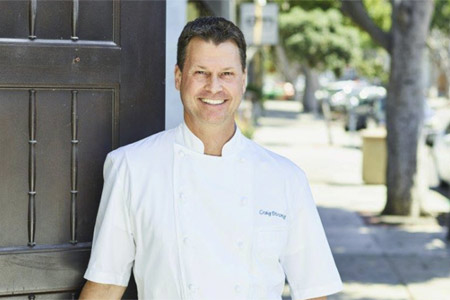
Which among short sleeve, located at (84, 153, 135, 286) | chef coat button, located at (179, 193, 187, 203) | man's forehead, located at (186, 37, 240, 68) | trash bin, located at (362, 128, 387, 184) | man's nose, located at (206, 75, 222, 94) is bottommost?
trash bin, located at (362, 128, 387, 184)

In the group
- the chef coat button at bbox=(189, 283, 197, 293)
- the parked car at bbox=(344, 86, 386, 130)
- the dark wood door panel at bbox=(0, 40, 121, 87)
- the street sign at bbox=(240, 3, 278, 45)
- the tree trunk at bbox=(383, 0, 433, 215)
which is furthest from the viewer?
the parked car at bbox=(344, 86, 386, 130)

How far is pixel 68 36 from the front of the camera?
324 cm

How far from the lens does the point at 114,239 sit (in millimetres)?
2898

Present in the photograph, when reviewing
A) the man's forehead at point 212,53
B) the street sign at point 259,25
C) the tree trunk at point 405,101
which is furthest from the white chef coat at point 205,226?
the street sign at point 259,25

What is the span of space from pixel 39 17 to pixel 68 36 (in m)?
0.12

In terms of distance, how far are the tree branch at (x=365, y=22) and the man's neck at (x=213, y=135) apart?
888cm

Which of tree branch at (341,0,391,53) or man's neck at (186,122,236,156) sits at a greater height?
tree branch at (341,0,391,53)

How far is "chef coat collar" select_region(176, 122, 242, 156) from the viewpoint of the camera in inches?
115

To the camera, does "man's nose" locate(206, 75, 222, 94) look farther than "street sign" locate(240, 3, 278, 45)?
No

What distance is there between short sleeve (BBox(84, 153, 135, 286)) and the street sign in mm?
13824

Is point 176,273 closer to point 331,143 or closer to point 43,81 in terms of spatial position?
point 43,81

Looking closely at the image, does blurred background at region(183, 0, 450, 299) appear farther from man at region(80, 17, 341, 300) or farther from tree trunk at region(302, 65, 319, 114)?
tree trunk at region(302, 65, 319, 114)

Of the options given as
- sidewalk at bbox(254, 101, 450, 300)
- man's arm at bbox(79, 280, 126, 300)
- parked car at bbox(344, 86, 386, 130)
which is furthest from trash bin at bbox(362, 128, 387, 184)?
man's arm at bbox(79, 280, 126, 300)

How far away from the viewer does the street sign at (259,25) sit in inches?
660
